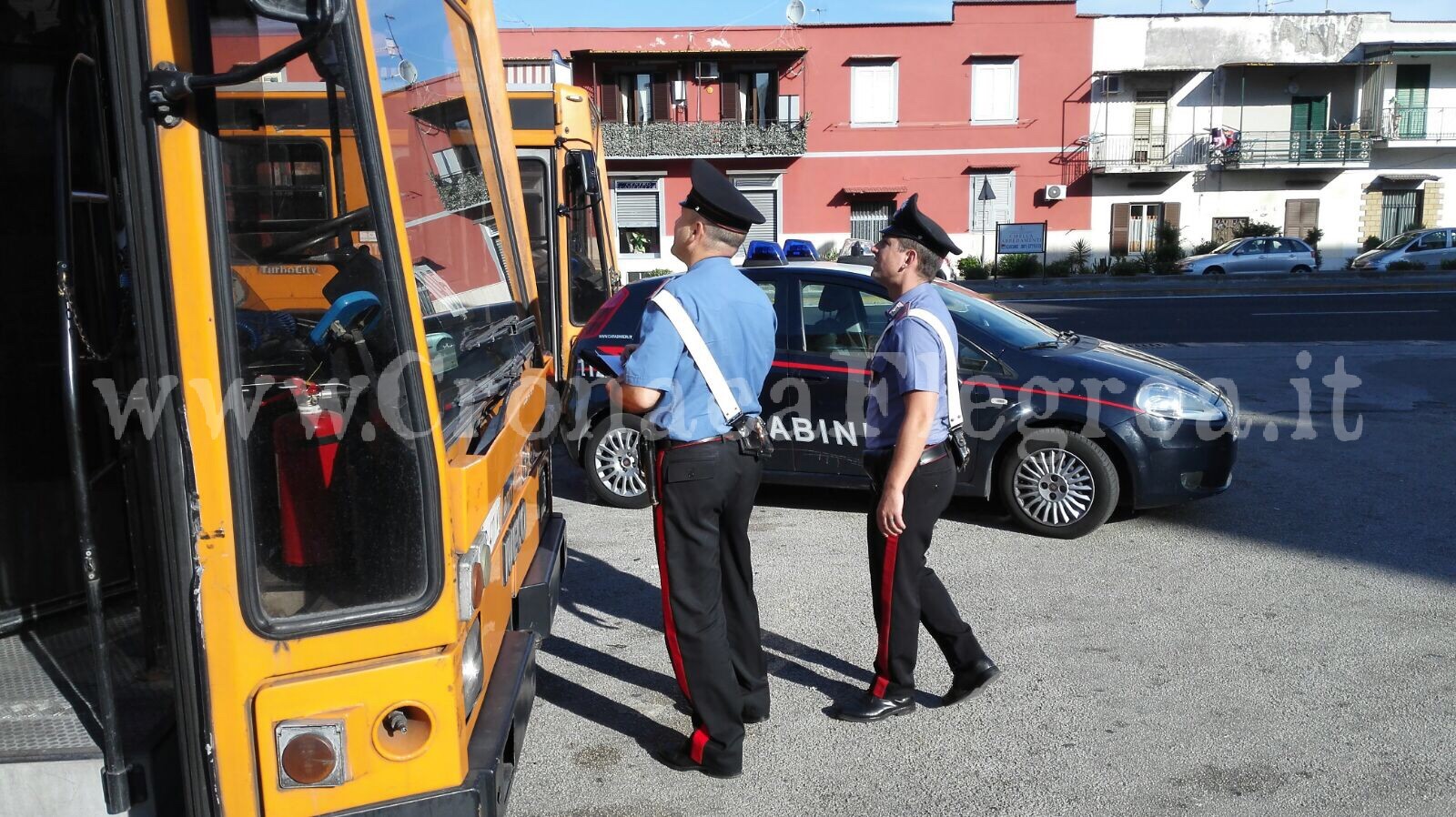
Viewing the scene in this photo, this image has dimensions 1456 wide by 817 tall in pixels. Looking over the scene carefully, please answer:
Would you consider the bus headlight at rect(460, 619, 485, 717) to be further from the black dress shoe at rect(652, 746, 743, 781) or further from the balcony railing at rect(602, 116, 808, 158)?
the balcony railing at rect(602, 116, 808, 158)

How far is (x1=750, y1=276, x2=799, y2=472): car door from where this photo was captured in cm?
688

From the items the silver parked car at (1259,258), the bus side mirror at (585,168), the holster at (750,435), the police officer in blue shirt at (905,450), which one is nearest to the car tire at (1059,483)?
the police officer in blue shirt at (905,450)

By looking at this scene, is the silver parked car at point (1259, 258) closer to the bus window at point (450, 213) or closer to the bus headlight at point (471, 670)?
the bus window at point (450, 213)

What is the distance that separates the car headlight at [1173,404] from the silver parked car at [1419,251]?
2909 cm

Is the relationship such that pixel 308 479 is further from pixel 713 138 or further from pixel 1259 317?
pixel 713 138

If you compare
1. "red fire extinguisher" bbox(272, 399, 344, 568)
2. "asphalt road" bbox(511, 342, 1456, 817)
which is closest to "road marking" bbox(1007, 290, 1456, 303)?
"asphalt road" bbox(511, 342, 1456, 817)

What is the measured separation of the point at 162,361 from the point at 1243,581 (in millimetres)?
5178

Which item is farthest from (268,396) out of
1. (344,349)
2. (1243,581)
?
(1243,581)

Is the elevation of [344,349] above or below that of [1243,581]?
above

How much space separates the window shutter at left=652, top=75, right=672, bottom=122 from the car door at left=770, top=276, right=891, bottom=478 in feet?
104

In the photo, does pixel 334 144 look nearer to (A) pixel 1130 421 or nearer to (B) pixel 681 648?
(B) pixel 681 648

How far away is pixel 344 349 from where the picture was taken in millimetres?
2422

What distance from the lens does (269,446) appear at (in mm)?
2287

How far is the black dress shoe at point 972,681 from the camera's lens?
4.32 metres
